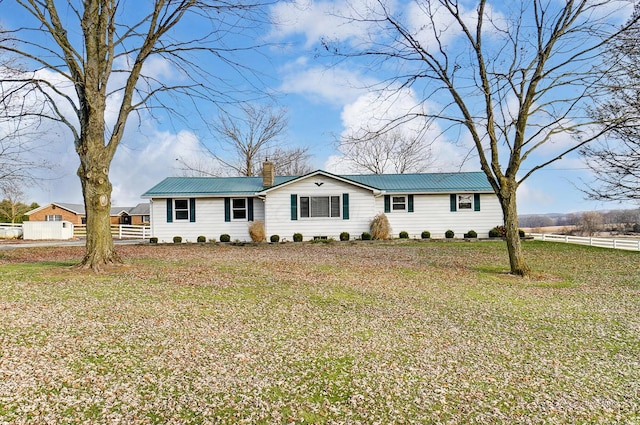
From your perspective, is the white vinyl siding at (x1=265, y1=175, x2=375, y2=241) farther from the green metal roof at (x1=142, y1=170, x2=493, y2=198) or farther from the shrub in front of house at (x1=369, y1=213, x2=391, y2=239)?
the green metal roof at (x1=142, y1=170, x2=493, y2=198)

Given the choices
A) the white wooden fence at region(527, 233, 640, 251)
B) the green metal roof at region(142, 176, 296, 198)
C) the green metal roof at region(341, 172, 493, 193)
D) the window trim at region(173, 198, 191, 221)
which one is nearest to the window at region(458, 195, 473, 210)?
the green metal roof at region(341, 172, 493, 193)

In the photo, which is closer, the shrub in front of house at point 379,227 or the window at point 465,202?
the shrub in front of house at point 379,227

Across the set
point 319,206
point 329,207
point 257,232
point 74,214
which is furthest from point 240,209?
point 74,214

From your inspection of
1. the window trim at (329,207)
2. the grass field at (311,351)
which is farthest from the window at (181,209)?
the grass field at (311,351)

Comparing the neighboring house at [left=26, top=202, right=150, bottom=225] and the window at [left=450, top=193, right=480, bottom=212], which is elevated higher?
the neighboring house at [left=26, top=202, right=150, bottom=225]

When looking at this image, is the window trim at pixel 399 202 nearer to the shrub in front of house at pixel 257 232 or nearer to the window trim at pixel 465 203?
the window trim at pixel 465 203

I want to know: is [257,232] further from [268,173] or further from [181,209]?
[181,209]

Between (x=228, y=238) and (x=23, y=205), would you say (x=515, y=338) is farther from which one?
(x=23, y=205)

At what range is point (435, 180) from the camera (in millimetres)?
24578

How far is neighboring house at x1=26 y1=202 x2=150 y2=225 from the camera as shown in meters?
50.8

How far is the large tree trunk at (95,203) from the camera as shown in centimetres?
1040

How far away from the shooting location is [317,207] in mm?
22375

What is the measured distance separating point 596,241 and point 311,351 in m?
22.3

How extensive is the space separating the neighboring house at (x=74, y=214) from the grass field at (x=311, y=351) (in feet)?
152
